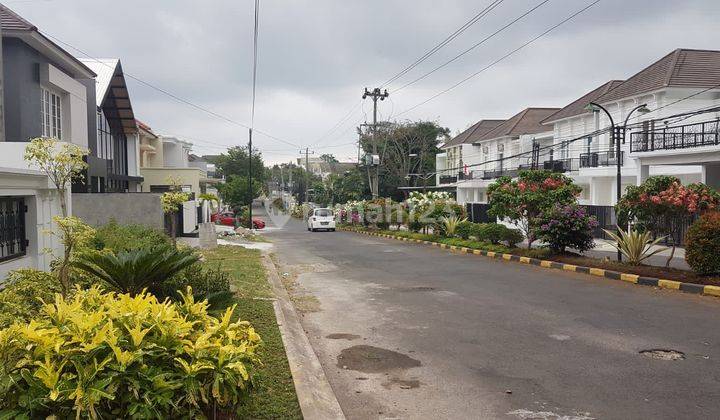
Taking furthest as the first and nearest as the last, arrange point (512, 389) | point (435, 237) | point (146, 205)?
1. point (435, 237)
2. point (146, 205)
3. point (512, 389)

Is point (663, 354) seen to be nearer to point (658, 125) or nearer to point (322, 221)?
point (658, 125)

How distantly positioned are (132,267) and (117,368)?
118 inches

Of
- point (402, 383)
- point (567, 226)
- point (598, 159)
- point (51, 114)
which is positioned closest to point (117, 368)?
point (402, 383)

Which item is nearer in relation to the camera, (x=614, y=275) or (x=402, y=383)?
(x=402, y=383)

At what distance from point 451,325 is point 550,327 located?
4.67 ft

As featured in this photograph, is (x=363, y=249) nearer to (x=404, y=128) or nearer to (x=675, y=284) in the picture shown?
(x=675, y=284)

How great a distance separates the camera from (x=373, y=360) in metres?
6.84

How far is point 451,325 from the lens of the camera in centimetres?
864

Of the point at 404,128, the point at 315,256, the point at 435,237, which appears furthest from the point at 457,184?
the point at 315,256

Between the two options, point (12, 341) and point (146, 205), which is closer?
point (12, 341)

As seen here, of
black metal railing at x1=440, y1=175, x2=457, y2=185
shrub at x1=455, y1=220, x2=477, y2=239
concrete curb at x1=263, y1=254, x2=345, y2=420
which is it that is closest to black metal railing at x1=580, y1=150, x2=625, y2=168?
shrub at x1=455, y1=220, x2=477, y2=239

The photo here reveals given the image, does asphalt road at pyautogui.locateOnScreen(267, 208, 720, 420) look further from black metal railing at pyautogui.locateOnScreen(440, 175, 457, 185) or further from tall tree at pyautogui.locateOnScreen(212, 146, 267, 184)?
tall tree at pyautogui.locateOnScreen(212, 146, 267, 184)

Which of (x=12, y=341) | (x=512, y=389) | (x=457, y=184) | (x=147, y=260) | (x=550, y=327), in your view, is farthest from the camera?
(x=457, y=184)

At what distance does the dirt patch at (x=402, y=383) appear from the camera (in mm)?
5836
